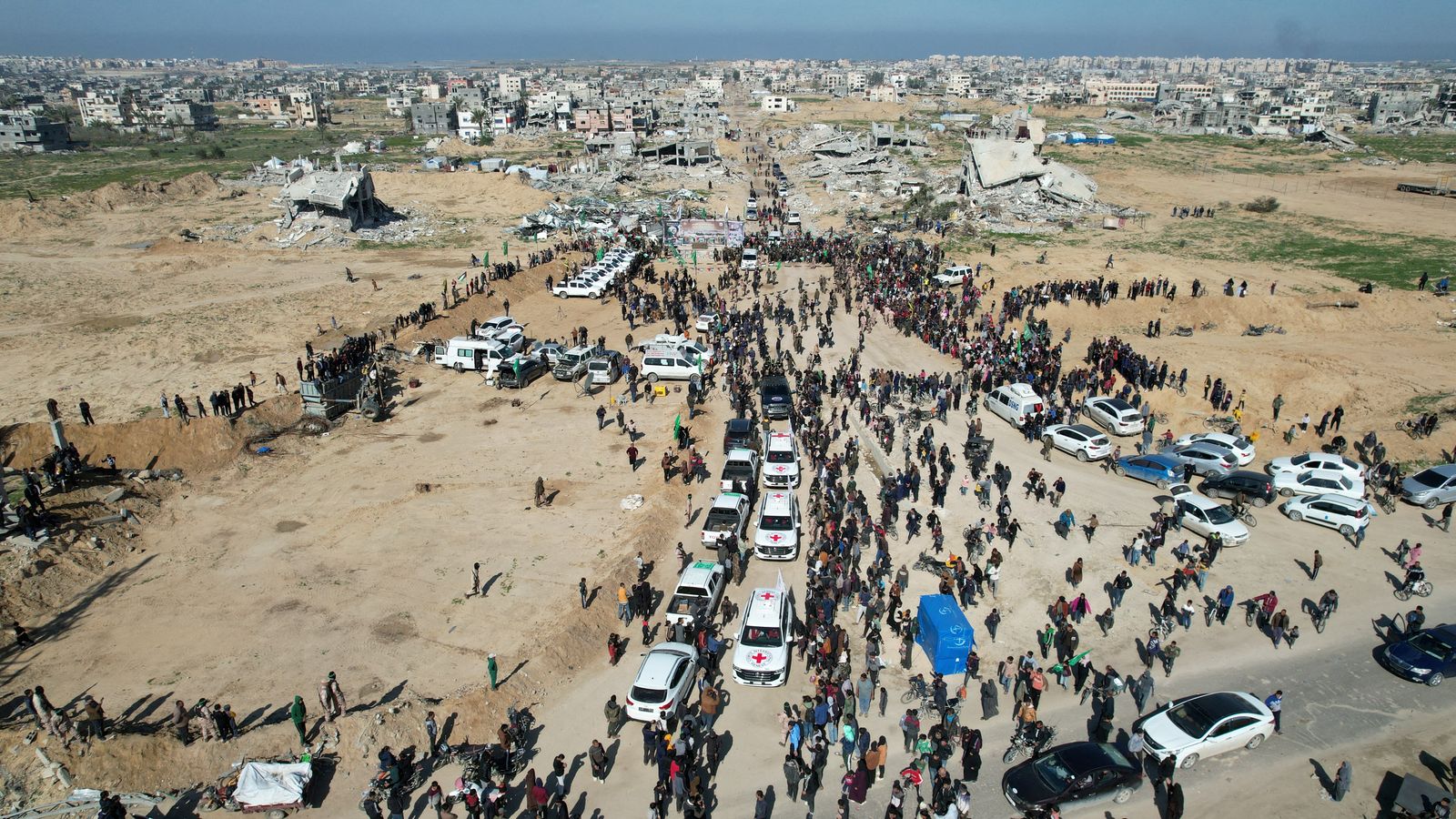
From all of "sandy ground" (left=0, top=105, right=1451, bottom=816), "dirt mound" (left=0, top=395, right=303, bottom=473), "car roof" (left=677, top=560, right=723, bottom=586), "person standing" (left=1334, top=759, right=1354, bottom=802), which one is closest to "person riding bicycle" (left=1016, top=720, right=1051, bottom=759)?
"sandy ground" (left=0, top=105, right=1451, bottom=816)

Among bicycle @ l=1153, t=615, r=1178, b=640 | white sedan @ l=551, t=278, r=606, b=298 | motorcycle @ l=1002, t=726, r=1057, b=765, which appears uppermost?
white sedan @ l=551, t=278, r=606, b=298

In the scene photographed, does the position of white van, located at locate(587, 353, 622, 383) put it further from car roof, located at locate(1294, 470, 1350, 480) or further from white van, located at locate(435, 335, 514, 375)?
car roof, located at locate(1294, 470, 1350, 480)

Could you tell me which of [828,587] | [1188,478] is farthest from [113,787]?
[1188,478]

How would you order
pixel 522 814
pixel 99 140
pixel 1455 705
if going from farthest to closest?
pixel 99 140 → pixel 1455 705 → pixel 522 814

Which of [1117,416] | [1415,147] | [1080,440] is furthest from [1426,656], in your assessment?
[1415,147]

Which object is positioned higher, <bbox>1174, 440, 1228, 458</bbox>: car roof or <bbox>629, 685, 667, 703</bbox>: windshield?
<bbox>1174, 440, 1228, 458</bbox>: car roof

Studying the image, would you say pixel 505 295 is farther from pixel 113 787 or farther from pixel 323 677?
pixel 113 787

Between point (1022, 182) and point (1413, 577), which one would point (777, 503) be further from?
point (1022, 182)
